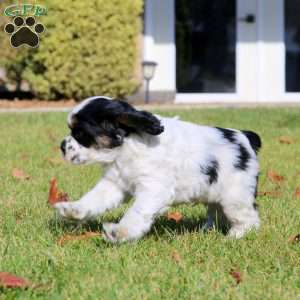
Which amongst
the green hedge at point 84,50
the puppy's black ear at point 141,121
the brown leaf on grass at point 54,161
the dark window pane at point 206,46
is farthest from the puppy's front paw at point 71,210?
the dark window pane at point 206,46

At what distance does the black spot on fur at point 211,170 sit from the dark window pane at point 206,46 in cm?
1177

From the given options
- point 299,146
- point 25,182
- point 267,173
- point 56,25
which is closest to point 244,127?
point 299,146

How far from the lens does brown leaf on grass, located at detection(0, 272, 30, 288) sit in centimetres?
322

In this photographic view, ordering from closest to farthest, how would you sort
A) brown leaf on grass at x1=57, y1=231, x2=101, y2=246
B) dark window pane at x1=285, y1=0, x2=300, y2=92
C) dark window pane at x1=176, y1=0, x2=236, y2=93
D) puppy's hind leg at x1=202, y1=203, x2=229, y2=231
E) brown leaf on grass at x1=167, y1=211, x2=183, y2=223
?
brown leaf on grass at x1=57, y1=231, x2=101, y2=246 < puppy's hind leg at x1=202, y1=203, x2=229, y2=231 < brown leaf on grass at x1=167, y1=211, x2=183, y2=223 < dark window pane at x1=176, y1=0, x2=236, y2=93 < dark window pane at x1=285, y1=0, x2=300, y2=92

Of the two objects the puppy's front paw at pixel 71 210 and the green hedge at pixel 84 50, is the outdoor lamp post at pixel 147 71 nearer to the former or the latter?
the green hedge at pixel 84 50

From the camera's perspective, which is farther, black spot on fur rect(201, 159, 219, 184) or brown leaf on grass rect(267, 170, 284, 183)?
Result: brown leaf on grass rect(267, 170, 284, 183)

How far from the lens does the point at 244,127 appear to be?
1006 cm

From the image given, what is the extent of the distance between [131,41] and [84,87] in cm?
128

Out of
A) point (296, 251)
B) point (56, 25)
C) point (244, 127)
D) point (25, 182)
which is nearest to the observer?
point (296, 251)

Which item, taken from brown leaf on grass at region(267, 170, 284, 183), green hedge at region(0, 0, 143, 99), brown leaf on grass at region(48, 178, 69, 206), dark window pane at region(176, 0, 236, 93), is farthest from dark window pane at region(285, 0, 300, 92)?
brown leaf on grass at region(48, 178, 69, 206)

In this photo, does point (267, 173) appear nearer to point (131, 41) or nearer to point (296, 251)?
point (296, 251)

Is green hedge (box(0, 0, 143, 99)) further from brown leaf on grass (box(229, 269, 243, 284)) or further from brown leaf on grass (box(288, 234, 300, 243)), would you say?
brown leaf on grass (box(229, 269, 243, 284))

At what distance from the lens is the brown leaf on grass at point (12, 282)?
3.22 m

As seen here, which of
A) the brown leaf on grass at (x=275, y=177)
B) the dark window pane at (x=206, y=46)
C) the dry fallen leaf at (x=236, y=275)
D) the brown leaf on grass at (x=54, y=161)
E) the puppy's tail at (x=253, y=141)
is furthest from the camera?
the dark window pane at (x=206, y=46)
